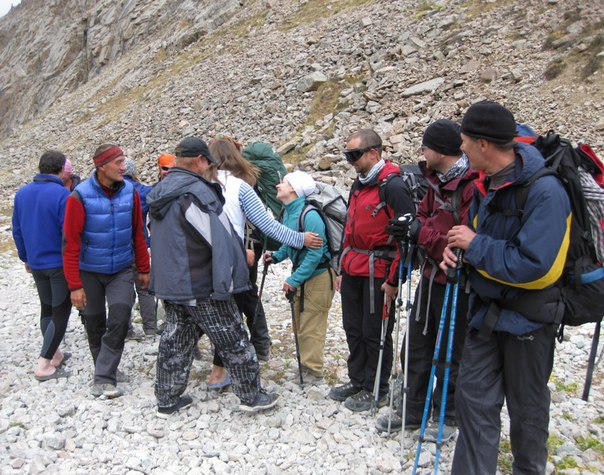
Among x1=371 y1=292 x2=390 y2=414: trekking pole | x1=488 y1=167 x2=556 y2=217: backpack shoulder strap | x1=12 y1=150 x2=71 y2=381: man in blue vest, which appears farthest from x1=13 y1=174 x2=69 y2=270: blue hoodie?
x1=488 y1=167 x2=556 y2=217: backpack shoulder strap

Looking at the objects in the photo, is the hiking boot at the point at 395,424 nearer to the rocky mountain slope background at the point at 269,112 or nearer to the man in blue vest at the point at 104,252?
the rocky mountain slope background at the point at 269,112

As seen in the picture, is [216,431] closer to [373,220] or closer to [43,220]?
[373,220]

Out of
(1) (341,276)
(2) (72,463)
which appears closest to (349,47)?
(1) (341,276)

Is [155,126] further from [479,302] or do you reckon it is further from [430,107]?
[479,302]

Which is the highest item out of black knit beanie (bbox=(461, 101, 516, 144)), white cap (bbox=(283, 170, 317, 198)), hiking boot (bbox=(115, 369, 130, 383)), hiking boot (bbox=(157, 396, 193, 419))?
black knit beanie (bbox=(461, 101, 516, 144))

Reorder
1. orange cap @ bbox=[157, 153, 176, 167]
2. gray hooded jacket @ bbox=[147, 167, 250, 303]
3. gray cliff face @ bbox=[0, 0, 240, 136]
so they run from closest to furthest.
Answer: gray hooded jacket @ bbox=[147, 167, 250, 303] < orange cap @ bbox=[157, 153, 176, 167] < gray cliff face @ bbox=[0, 0, 240, 136]

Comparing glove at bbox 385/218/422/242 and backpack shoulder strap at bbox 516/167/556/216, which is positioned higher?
backpack shoulder strap at bbox 516/167/556/216

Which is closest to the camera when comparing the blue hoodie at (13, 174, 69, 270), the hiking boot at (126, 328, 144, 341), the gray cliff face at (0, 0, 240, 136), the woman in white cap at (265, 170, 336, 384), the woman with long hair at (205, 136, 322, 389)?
the woman with long hair at (205, 136, 322, 389)

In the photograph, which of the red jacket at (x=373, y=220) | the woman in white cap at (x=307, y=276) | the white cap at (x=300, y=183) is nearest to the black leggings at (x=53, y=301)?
the woman in white cap at (x=307, y=276)

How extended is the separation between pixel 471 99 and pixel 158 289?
1492 centimetres

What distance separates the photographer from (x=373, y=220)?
4.98 metres

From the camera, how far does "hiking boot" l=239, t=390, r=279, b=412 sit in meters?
5.25

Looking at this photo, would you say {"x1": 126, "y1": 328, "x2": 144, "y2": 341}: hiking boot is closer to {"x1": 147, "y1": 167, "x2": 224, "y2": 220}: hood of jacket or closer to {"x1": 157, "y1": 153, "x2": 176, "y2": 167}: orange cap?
{"x1": 157, "y1": 153, "x2": 176, "y2": 167}: orange cap

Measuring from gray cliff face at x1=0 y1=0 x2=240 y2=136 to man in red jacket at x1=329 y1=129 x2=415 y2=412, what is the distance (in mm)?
34616
